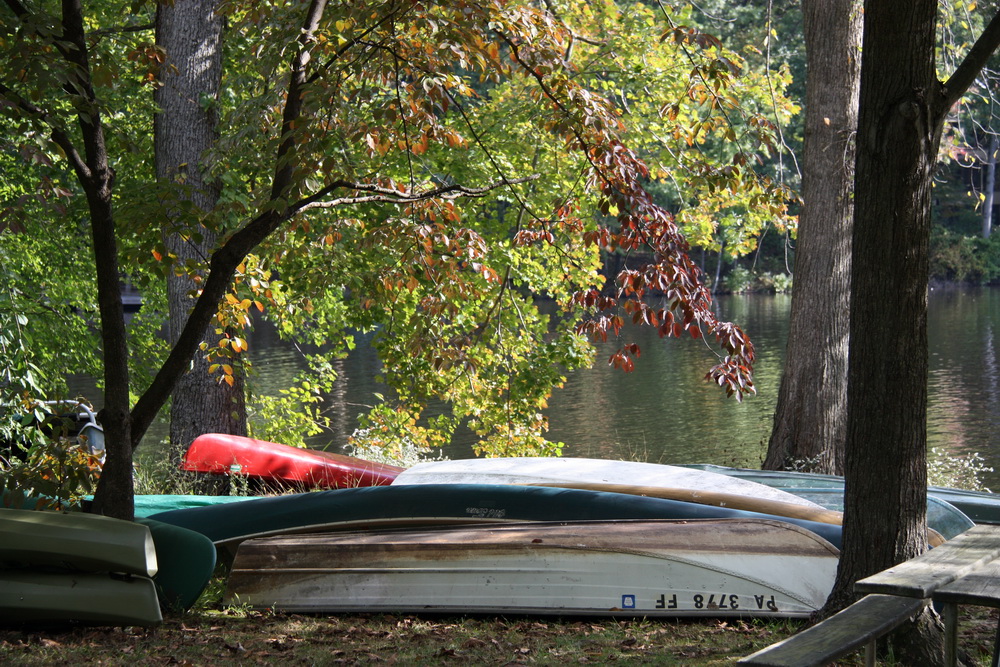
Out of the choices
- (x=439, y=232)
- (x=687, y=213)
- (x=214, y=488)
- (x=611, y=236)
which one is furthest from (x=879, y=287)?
(x=687, y=213)

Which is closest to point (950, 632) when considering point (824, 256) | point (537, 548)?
point (537, 548)

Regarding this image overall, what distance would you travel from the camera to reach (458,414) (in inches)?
383

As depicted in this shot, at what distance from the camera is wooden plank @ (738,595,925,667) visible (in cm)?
237

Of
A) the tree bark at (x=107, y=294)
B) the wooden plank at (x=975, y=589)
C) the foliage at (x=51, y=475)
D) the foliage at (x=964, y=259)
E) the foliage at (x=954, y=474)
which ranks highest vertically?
the foliage at (x=964, y=259)

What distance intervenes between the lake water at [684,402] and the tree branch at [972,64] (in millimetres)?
7780

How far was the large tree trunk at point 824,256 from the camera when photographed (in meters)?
8.52

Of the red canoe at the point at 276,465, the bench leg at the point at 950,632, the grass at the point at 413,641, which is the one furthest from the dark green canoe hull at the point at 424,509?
the red canoe at the point at 276,465

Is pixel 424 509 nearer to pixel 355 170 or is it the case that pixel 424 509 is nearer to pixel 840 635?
pixel 355 170

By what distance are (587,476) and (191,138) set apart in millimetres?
4783

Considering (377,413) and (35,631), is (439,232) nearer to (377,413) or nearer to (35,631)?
(35,631)

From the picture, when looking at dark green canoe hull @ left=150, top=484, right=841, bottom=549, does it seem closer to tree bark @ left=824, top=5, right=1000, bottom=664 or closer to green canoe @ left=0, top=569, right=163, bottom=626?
green canoe @ left=0, top=569, right=163, bottom=626

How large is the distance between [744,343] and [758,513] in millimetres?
1088

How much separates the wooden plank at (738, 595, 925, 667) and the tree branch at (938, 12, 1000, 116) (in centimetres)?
179

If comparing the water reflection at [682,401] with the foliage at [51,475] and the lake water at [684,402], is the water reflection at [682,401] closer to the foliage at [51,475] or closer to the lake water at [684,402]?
the lake water at [684,402]
